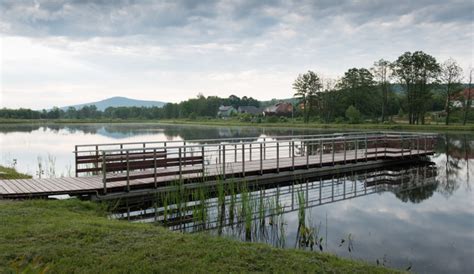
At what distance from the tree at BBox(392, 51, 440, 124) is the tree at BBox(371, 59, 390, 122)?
119 inches

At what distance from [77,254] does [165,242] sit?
1.26 metres

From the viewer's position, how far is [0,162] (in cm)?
2006

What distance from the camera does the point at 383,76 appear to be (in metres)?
61.6

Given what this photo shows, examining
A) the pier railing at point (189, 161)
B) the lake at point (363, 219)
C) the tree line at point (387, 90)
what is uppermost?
the tree line at point (387, 90)

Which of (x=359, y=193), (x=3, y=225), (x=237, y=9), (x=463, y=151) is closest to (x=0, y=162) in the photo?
(x=237, y=9)

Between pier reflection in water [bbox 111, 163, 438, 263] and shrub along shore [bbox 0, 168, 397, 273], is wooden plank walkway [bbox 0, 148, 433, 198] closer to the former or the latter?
pier reflection in water [bbox 111, 163, 438, 263]

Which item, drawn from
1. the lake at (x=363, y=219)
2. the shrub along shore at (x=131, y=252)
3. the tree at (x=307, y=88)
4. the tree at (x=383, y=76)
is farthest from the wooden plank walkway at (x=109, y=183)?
the tree at (x=307, y=88)

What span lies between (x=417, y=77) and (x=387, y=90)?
6102mm

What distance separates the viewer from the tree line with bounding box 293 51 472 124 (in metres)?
54.1

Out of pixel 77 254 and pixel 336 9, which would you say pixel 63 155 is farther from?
pixel 77 254

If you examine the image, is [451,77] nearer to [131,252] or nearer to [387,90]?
[387,90]

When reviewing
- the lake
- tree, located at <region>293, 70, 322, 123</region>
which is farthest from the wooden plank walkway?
tree, located at <region>293, 70, 322, 123</region>

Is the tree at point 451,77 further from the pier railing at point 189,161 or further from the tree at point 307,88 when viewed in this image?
the pier railing at point 189,161

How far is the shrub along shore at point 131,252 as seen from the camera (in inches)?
199
